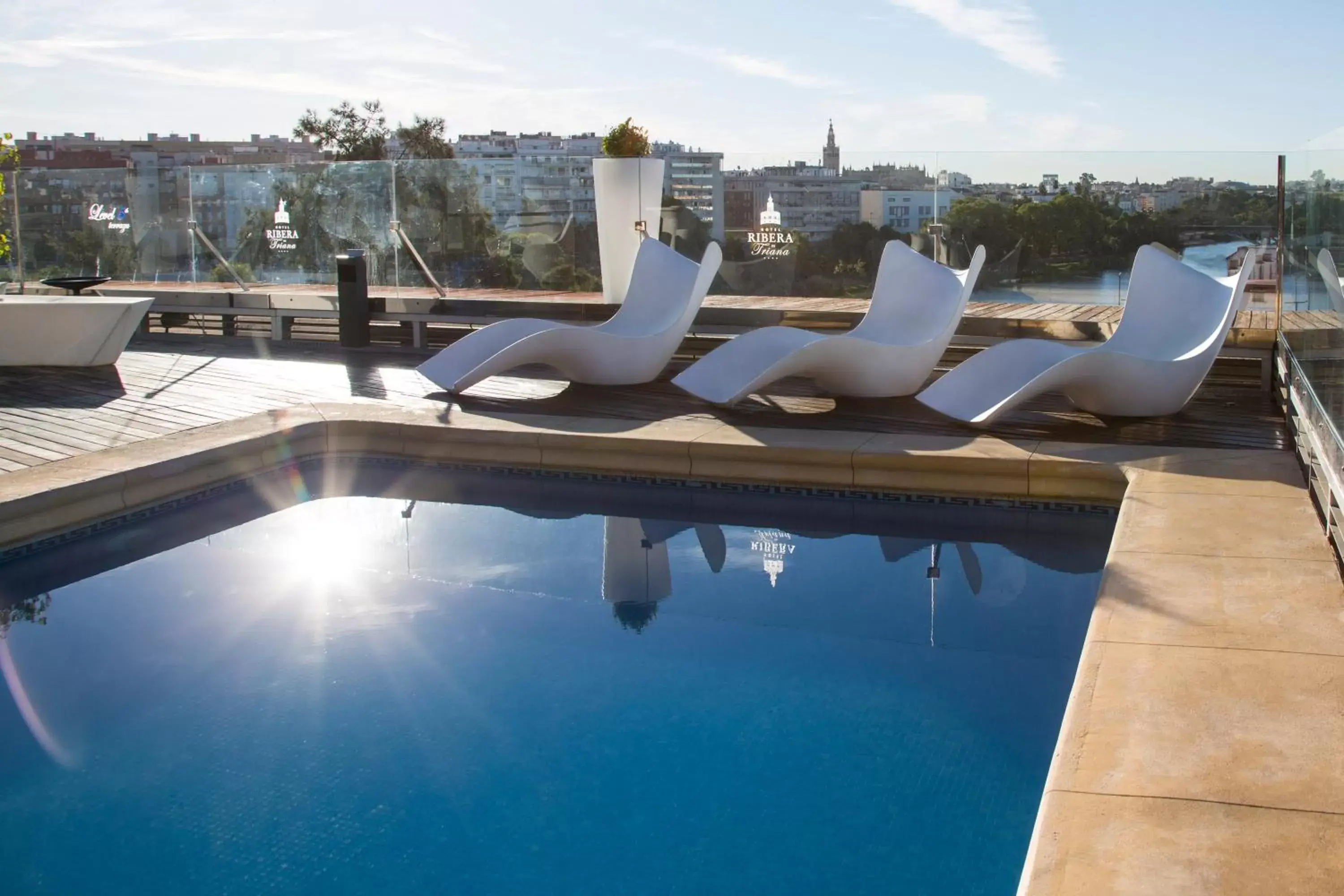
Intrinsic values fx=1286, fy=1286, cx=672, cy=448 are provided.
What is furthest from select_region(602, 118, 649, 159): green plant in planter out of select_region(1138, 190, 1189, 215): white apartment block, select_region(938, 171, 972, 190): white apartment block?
select_region(1138, 190, 1189, 215): white apartment block

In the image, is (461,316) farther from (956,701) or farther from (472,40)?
(472,40)

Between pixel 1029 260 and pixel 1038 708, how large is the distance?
5463 millimetres

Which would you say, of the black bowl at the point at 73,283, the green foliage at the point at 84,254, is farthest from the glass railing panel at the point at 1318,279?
the green foliage at the point at 84,254

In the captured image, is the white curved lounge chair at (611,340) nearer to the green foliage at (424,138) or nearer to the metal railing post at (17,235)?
the metal railing post at (17,235)

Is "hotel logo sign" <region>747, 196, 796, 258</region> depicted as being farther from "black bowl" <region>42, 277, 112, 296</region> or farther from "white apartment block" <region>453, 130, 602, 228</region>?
"black bowl" <region>42, 277, 112, 296</region>

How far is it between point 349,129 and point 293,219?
37.5 metres

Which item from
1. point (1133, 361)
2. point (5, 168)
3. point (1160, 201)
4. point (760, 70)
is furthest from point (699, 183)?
point (760, 70)

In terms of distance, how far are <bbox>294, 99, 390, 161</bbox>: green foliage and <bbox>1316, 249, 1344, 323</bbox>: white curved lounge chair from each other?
4428 cm

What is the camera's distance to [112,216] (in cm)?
1248

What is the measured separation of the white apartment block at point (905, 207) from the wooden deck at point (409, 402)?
37.6 inches

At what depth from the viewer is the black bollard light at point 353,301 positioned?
414 inches

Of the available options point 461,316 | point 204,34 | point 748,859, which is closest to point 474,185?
point 461,316

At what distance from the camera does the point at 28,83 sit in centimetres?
2573

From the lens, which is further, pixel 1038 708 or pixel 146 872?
pixel 1038 708
